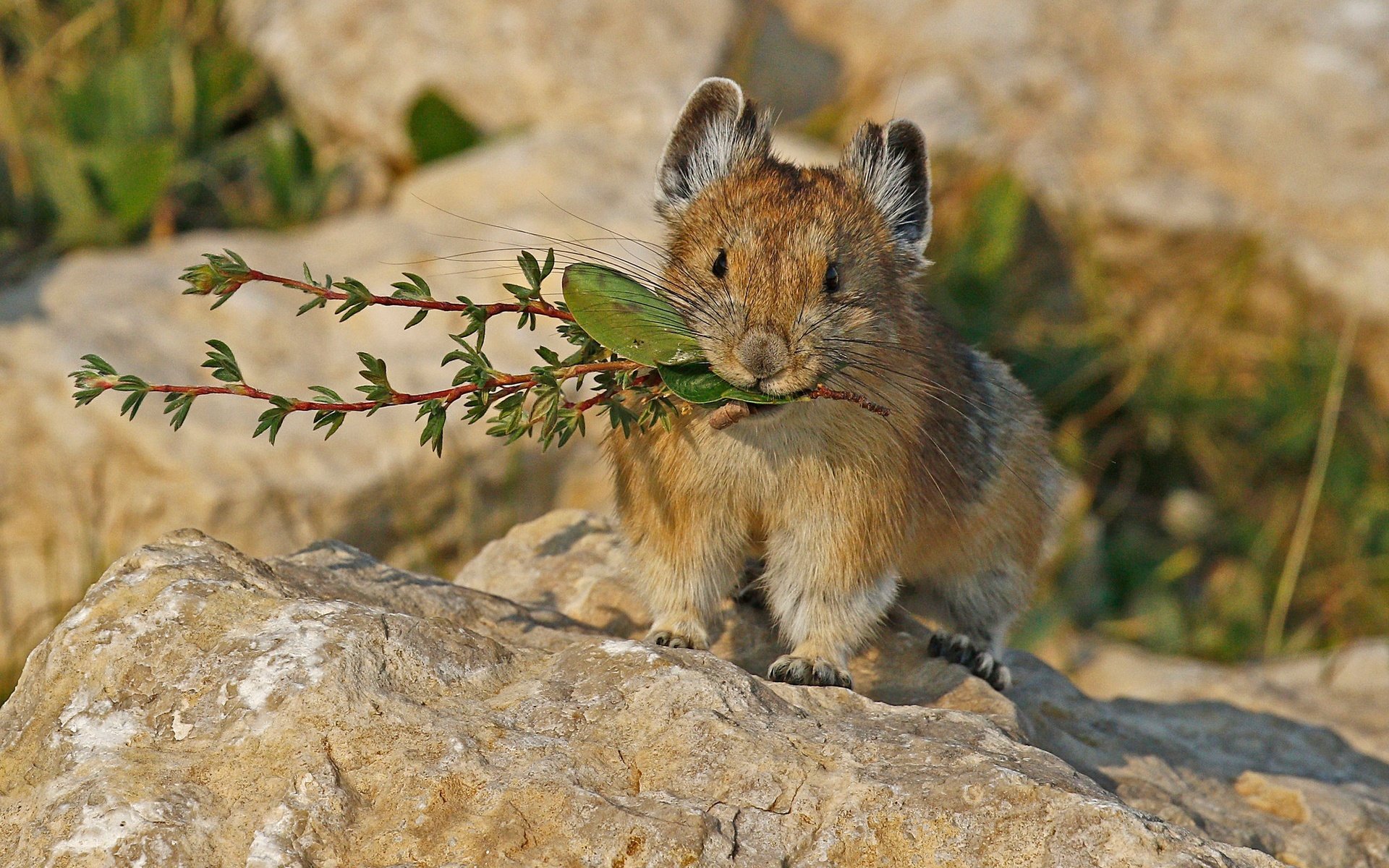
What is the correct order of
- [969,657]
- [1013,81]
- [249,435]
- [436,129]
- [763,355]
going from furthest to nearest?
[1013,81]
[436,129]
[249,435]
[969,657]
[763,355]

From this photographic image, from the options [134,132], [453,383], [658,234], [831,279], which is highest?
[831,279]

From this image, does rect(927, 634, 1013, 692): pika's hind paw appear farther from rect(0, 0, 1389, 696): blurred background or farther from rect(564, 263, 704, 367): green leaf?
rect(0, 0, 1389, 696): blurred background

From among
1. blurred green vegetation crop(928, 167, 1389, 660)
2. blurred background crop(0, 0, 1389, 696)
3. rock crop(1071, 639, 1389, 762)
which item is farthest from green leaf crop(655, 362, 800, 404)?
blurred green vegetation crop(928, 167, 1389, 660)

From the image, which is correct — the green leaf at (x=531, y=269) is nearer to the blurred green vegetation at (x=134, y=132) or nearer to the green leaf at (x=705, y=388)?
the green leaf at (x=705, y=388)

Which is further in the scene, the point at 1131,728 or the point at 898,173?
the point at 1131,728

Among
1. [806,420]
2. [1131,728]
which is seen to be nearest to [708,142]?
[806,420]

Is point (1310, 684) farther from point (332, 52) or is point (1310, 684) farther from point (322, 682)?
point (332, 52)

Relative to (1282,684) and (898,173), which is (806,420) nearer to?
(898,173)

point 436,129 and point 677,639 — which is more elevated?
point 436,129
